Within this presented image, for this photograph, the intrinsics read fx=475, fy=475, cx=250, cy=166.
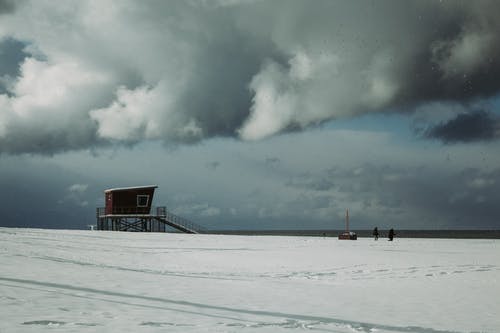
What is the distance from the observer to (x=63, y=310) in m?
8.28

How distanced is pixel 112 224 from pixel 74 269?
51.0 meters

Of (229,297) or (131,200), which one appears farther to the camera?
(131,200)

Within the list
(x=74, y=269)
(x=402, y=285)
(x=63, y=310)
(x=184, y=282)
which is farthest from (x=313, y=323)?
(x=74, y=269)

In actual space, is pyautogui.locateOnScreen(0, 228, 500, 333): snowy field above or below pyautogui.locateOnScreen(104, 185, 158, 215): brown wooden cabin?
below

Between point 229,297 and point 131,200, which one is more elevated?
point 131,200

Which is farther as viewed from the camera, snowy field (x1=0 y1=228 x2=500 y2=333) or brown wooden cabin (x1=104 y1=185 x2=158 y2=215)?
brown wooden cabin (x1=104 y1=185 x2=158 y2=215)

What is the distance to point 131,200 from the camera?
61.7m

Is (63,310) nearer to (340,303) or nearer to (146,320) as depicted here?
(146,320)

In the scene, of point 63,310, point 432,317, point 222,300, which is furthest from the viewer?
point 222,300

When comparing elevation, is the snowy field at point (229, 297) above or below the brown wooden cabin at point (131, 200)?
below

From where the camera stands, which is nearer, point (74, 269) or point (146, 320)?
point (146, 320)

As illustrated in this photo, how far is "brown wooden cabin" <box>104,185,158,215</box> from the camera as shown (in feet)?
202

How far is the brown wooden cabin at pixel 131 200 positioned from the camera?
61438 millimetres

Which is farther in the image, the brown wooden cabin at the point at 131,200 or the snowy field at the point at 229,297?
the brown wooden cabin at the point at 131,200
